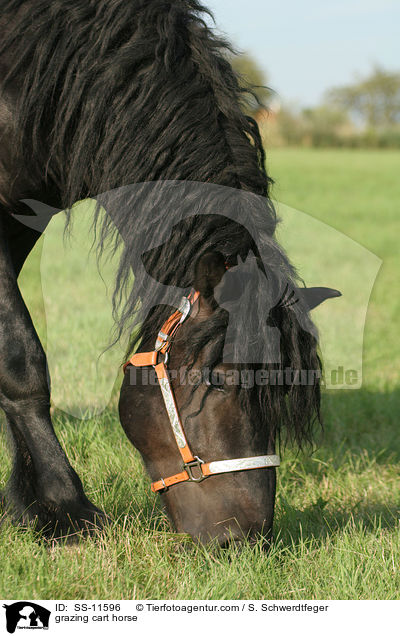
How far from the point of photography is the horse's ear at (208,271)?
2.30 metres

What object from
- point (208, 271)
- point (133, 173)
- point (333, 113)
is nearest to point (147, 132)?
point (133, 173)

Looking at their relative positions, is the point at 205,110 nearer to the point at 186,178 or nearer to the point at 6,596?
the point at 186,178

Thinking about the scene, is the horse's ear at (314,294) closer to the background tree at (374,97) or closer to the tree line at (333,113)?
the tree line at (333,113)

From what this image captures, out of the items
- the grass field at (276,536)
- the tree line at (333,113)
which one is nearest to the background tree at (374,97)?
the tree line at (333,113)

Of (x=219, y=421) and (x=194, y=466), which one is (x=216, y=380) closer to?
(x=219, y=421)

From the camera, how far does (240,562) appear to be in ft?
7.98

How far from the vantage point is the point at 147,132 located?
101 inches

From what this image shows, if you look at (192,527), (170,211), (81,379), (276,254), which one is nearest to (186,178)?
(170,211)

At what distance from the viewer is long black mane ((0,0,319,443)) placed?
7.90 ft

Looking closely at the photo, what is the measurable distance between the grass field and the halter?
0.27m

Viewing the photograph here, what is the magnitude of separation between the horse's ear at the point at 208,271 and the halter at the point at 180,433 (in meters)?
0.05

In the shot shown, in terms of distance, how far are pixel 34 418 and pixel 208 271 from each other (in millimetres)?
946

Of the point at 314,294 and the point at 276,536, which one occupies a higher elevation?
the point at 314,294
